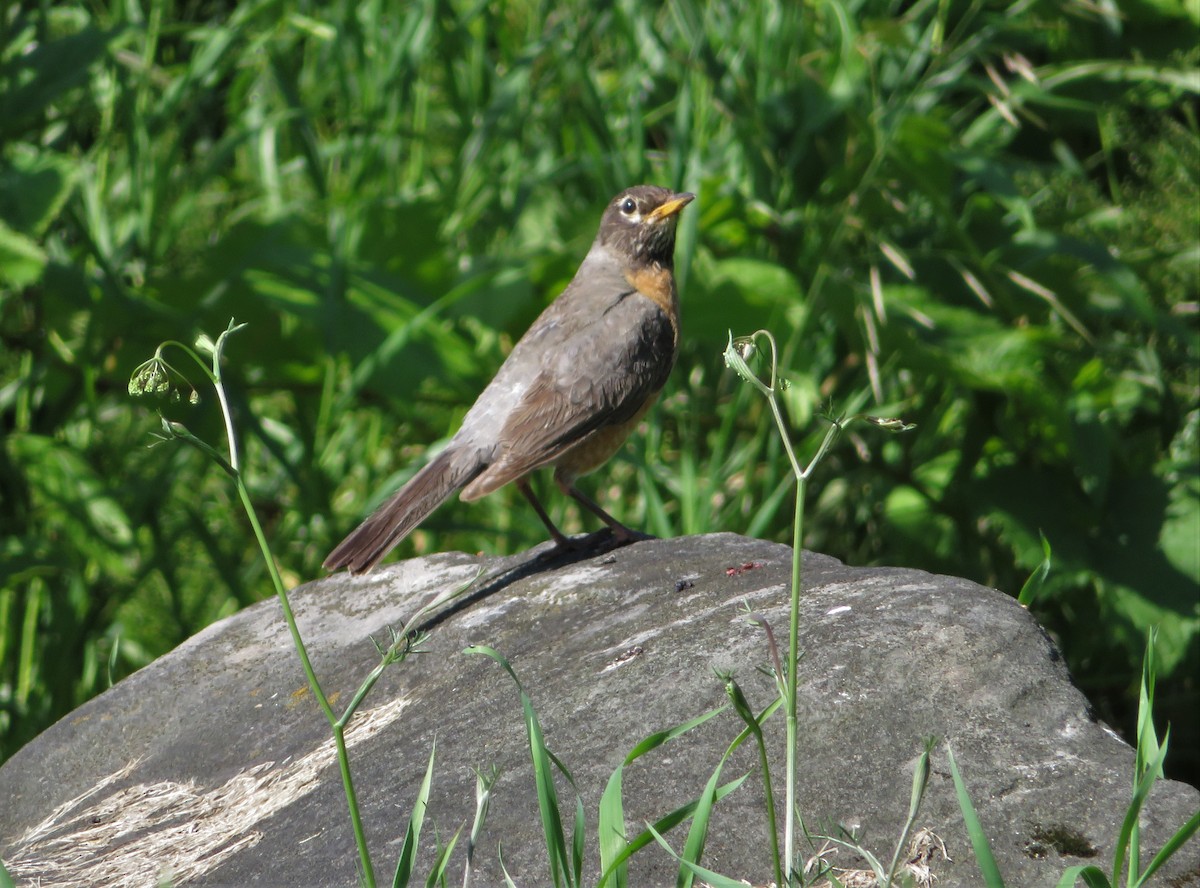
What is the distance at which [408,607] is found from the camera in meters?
3.33

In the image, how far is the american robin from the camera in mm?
4047

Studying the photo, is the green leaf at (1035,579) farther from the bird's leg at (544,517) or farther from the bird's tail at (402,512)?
the bird's tail at (402,512)

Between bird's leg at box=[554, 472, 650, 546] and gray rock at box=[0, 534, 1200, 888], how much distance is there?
0.69 metres

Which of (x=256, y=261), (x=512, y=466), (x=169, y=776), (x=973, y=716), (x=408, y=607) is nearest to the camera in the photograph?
(x=973, y=716)

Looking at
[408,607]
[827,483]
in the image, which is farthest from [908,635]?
[827,483]

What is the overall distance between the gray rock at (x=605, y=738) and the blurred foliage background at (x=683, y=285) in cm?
150

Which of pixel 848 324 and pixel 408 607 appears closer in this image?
pixel 408 607

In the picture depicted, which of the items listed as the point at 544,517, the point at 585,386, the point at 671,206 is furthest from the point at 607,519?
the point at 671,206

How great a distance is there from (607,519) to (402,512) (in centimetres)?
68

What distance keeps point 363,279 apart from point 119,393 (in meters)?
1.04

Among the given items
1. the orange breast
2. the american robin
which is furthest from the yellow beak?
the orange breast

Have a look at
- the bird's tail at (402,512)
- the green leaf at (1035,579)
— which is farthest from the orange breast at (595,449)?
the green leaf at (1035,579)

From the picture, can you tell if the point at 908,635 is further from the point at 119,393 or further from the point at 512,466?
the point at 119,393

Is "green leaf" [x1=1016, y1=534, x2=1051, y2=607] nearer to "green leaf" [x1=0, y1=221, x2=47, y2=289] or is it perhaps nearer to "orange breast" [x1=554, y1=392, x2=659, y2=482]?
"orange breast" [x1=554, y1=392, x2=659, y2=482]
